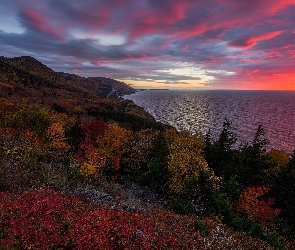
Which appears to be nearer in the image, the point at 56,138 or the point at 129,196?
the point at 129,196

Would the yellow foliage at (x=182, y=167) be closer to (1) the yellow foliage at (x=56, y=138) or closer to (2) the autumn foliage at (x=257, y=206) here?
(2) the autumn foliage at (x=257, y=206)

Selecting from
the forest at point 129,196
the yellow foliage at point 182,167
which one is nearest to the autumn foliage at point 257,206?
the forest at point 129,196

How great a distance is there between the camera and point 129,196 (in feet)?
104

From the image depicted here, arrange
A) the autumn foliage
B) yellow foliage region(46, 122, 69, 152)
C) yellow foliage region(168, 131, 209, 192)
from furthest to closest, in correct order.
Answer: yellow foliage region(46, 122, 69, 152)
yellow foliage region(168, 131, 209, 192)
the autumn foliage

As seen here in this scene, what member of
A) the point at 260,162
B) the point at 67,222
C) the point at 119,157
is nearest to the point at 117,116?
the point at 119,157

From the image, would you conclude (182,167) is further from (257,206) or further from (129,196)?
(257,206)

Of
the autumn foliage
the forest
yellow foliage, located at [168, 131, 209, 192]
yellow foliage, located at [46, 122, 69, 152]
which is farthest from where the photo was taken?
yellow foliage, located at [46, 122, 69, 152]

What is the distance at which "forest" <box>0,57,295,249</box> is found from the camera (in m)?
15.6

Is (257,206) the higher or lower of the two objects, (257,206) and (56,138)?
the lower

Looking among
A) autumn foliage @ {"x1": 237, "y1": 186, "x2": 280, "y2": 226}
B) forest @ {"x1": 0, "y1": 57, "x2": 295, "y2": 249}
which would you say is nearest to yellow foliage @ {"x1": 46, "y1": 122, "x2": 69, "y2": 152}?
forest @ {"x1": 0, "y1": 57, "x2": 295, "y2": 249}

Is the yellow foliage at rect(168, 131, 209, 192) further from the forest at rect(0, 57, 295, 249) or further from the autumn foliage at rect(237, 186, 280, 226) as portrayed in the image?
the autumn foliage at rect(237, 186, 280, 226)

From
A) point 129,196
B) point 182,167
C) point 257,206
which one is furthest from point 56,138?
point 257,206

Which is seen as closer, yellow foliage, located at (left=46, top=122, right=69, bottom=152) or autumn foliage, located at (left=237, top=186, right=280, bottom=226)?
autumn foliage, located at (left=237, top=186, right=280, bottom=226)

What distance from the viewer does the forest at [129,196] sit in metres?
15.6
